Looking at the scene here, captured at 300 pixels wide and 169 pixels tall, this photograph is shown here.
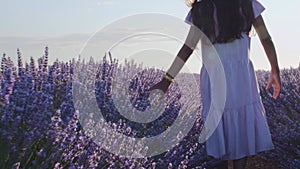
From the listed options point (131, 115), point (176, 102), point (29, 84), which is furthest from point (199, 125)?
point (29, 84)

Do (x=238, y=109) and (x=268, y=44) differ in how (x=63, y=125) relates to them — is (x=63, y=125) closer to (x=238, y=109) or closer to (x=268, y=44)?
(x=238, y=109)

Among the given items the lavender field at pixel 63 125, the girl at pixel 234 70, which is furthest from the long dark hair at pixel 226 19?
the lavender field at pixel 63 125

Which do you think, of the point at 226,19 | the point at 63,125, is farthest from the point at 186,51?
the point at 63,125

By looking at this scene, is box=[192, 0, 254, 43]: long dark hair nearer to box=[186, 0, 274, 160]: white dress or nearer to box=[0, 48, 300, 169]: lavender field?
box=[186, 0, 274, 160]: white dress

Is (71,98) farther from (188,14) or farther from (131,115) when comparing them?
(188,14)

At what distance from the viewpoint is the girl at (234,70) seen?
10.1ft

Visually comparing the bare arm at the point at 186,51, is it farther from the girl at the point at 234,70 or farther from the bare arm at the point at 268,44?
the bare arm at the point at 268,44

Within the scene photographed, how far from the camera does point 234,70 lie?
3100 millimetres

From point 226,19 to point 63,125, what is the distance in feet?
4.02

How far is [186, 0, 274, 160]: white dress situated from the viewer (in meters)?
3.10

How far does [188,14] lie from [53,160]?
1.55 metres

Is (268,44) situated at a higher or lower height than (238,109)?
higher

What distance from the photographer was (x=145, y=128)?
3184 millimetres

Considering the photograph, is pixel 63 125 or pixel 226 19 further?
pixel 226 19
